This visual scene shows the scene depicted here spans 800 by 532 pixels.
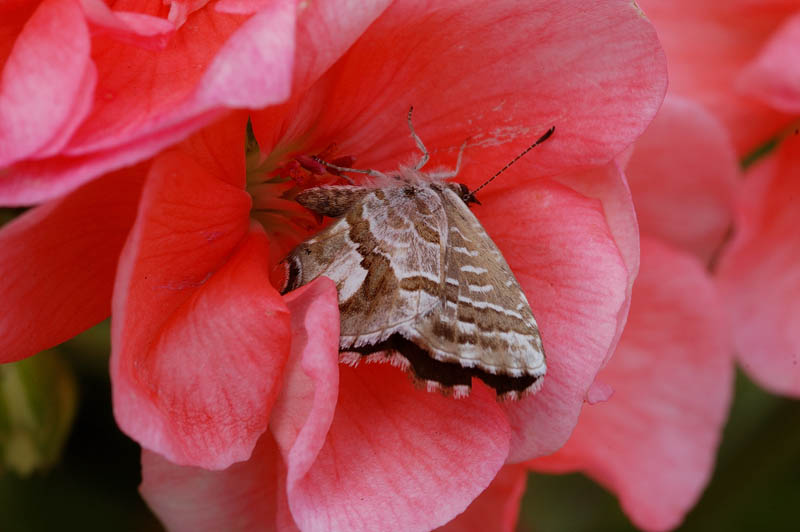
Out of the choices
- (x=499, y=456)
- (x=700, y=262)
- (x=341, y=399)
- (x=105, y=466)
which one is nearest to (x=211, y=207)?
(x=341, y=399)

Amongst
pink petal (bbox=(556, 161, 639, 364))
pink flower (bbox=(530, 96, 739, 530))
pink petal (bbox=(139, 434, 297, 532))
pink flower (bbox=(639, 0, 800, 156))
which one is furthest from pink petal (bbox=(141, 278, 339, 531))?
pink flower (bbox=(639, 0, 800, 156))

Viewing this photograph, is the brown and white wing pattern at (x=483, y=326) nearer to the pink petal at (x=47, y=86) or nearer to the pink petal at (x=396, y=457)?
the pink petal at (x=396, y=457)

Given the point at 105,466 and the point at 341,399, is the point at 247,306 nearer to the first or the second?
the point at 341,399

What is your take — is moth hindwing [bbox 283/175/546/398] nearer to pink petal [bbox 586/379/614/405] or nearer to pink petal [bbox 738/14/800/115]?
pink petal [bbox 586/379/614/405]

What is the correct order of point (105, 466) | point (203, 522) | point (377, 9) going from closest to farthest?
point (377, 9) → point (203, 522) → point (105, 466)

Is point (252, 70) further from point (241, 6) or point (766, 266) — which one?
point (766, 266)

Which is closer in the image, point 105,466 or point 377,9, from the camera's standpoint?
point 377,9
